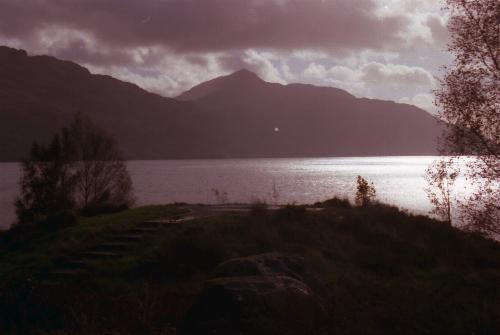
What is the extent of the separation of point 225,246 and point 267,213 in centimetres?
439

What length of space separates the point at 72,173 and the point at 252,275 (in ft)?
118

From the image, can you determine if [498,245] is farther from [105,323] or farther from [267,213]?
[105,323]

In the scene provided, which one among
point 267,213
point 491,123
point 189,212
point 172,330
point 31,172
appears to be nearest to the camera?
point 172,330

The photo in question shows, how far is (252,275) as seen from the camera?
9383mm

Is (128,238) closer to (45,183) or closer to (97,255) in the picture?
(97,255)

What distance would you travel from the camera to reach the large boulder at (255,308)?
297 inches

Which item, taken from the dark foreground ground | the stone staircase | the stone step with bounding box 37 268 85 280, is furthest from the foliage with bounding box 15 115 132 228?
the stone step with bounding box 37 268 85 280

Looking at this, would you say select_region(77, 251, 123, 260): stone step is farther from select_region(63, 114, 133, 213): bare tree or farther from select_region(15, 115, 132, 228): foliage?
select_region(63, 114, 133, 213): bare tree

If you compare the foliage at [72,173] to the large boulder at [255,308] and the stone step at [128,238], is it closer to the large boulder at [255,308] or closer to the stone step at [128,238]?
the stone step at [128,238]

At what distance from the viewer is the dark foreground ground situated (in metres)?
7.95

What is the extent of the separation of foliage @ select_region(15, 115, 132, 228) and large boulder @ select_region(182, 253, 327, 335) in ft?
69.7

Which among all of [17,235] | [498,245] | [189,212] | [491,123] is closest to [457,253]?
[498,245]

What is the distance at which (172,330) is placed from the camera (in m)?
8.20

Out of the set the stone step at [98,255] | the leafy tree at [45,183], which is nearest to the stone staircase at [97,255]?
the stone step at [98,255]
